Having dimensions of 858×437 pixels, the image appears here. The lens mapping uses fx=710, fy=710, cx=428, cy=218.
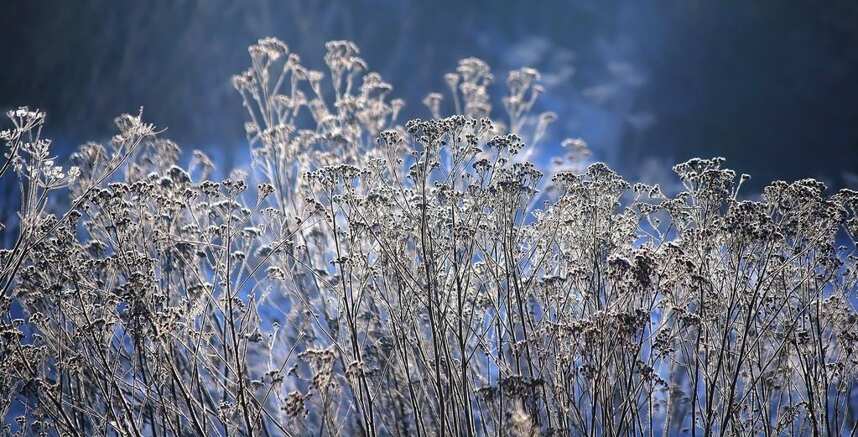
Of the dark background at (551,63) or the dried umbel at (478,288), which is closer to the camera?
the dried umbel at (478,288)

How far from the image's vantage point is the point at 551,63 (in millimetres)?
14109

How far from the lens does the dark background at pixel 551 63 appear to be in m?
12.5

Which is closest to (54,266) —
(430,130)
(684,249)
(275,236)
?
(275,236)

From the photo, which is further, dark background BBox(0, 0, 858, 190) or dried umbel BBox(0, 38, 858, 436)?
dark background BBox(0, 0, 858, 190)

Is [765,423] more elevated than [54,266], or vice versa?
[54,266]

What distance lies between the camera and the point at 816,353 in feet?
17.1

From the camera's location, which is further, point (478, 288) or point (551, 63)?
point (551, 63)

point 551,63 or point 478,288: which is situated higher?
point 551,63

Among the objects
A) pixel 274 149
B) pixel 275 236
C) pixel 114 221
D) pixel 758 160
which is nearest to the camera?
pixel 114 221

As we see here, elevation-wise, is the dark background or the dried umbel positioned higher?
the dark background

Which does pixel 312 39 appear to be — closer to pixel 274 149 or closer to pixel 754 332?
pixel 274 149

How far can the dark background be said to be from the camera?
12461 millimetres

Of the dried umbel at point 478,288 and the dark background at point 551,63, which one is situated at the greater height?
the dark background at point 551,63

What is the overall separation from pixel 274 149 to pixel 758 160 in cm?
877
